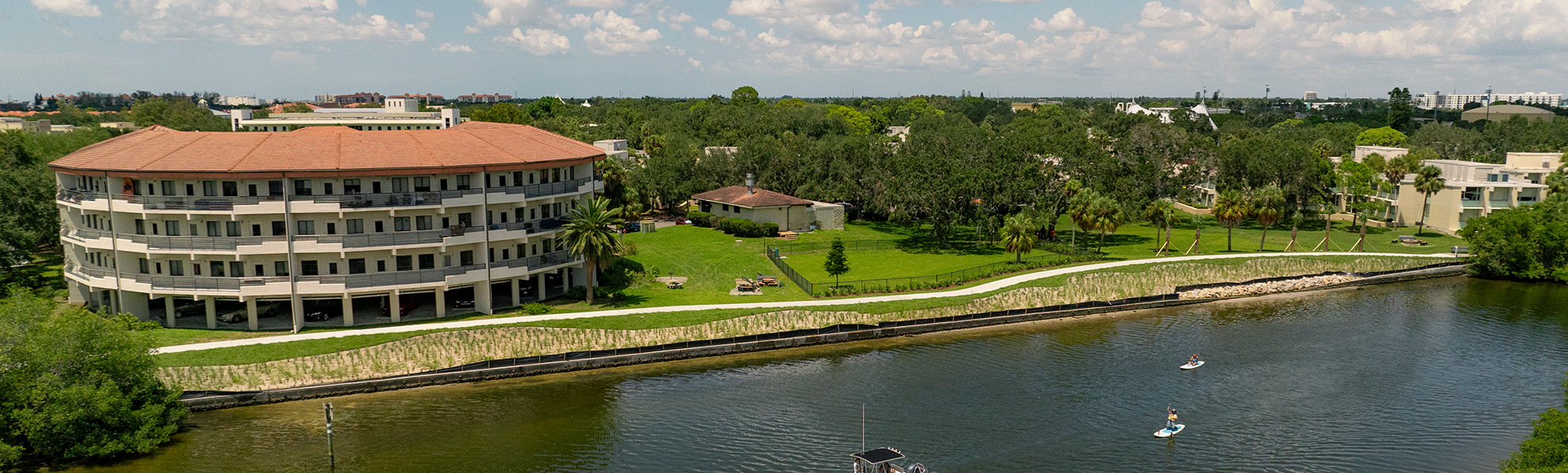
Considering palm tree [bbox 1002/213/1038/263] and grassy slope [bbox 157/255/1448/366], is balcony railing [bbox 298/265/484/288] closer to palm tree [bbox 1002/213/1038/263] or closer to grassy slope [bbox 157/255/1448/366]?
grassy slope [bbox 157/255/1448/366]

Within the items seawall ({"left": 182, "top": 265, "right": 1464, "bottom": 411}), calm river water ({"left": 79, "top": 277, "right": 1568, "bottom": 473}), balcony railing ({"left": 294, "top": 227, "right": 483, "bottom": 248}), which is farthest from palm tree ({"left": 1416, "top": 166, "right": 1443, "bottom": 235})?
balcony railing ({"left": 294, "top": 227, "right": 483, "bottom": 248})

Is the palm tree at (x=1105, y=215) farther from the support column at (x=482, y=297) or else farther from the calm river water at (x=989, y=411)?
the support column at (x=482, y=297)

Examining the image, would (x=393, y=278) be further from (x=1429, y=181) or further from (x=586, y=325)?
(x=1429, y=181)

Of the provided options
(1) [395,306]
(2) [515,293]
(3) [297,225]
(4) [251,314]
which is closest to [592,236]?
(2) [515,293]

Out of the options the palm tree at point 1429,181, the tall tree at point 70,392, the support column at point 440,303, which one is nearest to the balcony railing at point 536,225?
the support column at point 440,303

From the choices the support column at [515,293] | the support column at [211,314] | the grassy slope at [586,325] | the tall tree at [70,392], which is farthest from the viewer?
the support column at [515,293]
